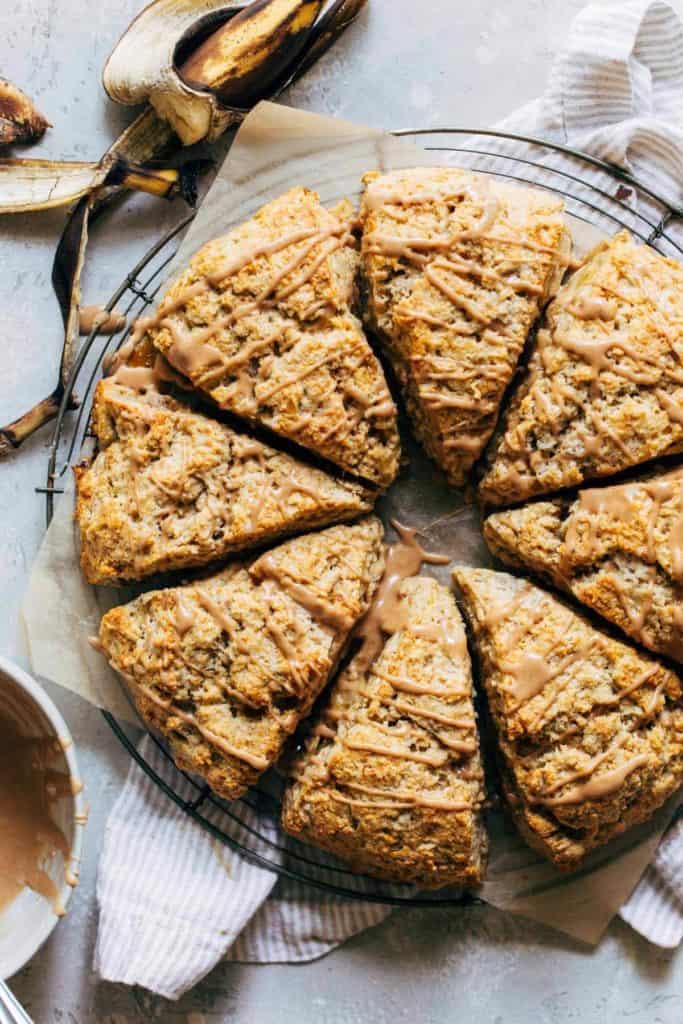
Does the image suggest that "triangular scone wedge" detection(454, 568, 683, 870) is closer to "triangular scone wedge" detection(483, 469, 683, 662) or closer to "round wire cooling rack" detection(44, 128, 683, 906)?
"triangular scone wedge" detection(483, 469, 683, 662)

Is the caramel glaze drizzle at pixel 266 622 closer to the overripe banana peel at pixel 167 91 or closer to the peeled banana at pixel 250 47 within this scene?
the overripe banana peel at pixel 167 91

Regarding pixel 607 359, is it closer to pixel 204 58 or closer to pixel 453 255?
pixel 453 255

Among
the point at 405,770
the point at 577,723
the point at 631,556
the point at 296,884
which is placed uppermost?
the point at 631,556

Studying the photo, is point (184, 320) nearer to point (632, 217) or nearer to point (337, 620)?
point (337, 620)

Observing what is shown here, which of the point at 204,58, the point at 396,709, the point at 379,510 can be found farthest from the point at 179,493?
the point at 204,58

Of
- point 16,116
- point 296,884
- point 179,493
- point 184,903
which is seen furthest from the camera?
point 16,116

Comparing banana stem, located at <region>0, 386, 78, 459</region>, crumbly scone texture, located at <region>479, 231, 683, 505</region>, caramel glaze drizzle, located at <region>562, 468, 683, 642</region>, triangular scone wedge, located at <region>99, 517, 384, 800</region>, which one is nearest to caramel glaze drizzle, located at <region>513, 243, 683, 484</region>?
Result: crumbly scone texture, located at <region>479, 231, 683, 505</region>

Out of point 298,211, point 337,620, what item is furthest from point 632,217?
point 337,620
